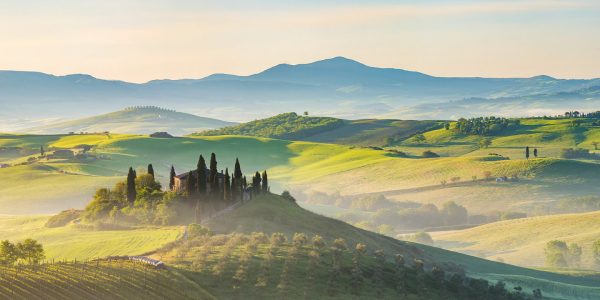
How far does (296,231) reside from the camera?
11994 centimetres

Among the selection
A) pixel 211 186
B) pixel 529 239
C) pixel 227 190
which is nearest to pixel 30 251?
pixel 211 186

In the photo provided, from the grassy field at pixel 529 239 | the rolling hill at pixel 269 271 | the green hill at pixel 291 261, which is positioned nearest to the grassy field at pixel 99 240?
the rolling hill at pixel 269 271

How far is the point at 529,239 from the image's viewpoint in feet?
619

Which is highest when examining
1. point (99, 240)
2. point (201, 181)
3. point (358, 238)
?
point (201, 181)

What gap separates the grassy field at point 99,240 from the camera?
4149 inches

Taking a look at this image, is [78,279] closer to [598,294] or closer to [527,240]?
[598,294]

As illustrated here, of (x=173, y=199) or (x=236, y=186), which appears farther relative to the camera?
(x=236, y=186)

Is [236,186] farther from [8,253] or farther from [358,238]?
[8,253]

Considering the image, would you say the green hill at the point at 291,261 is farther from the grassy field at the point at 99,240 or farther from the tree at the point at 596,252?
the tree at the point at 596,252

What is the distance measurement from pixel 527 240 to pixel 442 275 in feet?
269

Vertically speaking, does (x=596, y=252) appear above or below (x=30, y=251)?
below

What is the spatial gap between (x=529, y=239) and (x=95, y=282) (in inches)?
5129

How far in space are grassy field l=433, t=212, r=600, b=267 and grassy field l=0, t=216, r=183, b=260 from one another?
284ft

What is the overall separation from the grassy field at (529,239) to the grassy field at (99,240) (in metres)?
86.5
